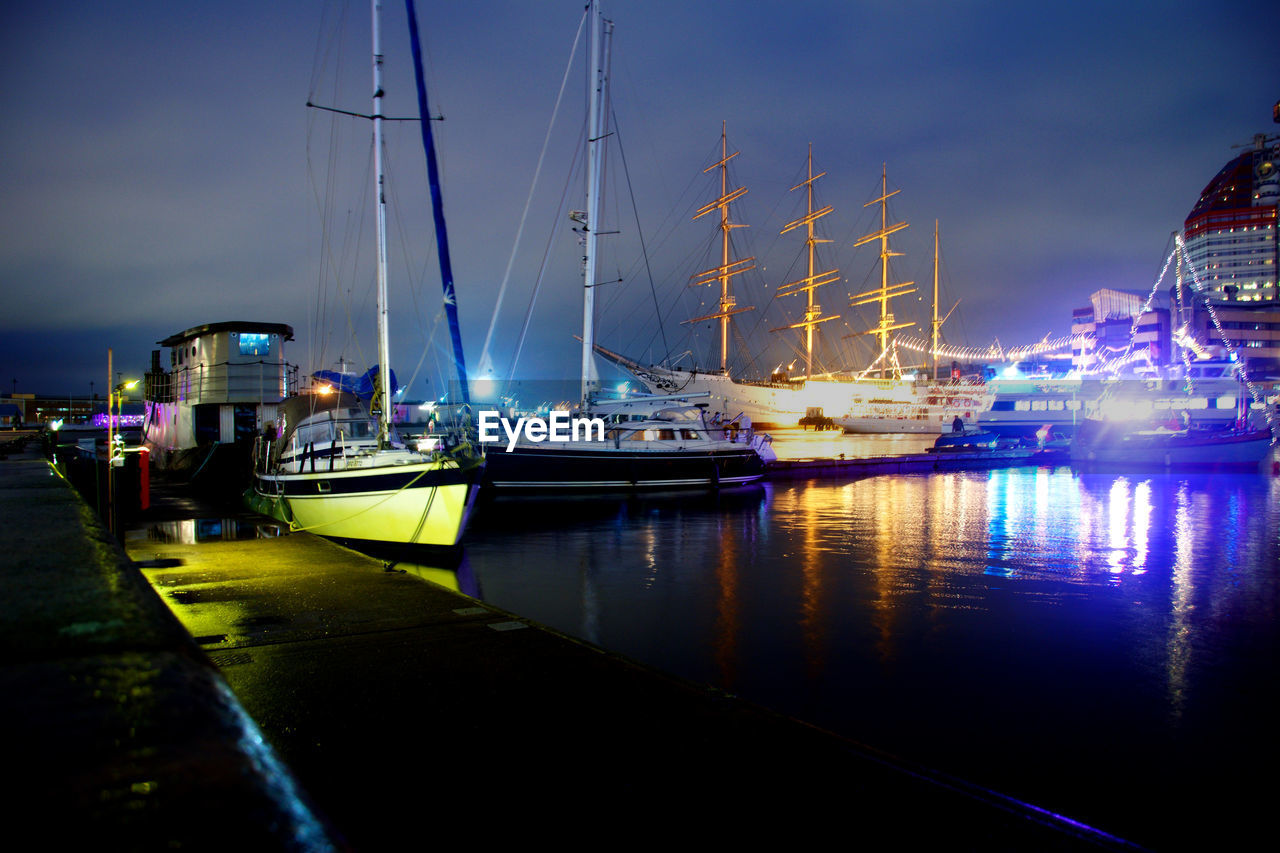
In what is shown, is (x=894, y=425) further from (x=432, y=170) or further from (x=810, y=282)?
(x=432, y=170)

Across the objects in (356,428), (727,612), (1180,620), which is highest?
(356,428)

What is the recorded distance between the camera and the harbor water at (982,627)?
20.6ft

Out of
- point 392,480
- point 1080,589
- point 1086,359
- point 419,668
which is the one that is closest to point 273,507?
point 392,480

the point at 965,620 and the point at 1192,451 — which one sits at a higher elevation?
the point at 1192,451

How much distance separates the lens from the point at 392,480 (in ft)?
48.6

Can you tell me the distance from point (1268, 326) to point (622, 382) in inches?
4483

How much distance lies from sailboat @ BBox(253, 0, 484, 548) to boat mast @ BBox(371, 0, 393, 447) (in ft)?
0.08

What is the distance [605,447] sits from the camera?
29203 mm

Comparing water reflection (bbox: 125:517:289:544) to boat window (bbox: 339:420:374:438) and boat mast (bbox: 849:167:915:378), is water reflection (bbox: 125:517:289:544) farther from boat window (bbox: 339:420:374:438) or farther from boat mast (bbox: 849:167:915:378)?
boat mast (bbox: 849:167:915:378)

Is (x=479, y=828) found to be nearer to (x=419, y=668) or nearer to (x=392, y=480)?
(x=419, y=668)

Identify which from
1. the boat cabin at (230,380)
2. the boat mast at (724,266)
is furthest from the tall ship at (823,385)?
the boat cabin at (230,380)

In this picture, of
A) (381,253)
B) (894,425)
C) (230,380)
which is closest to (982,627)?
(381,253)

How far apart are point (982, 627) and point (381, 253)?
15.4m

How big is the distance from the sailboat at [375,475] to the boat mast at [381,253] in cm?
2
